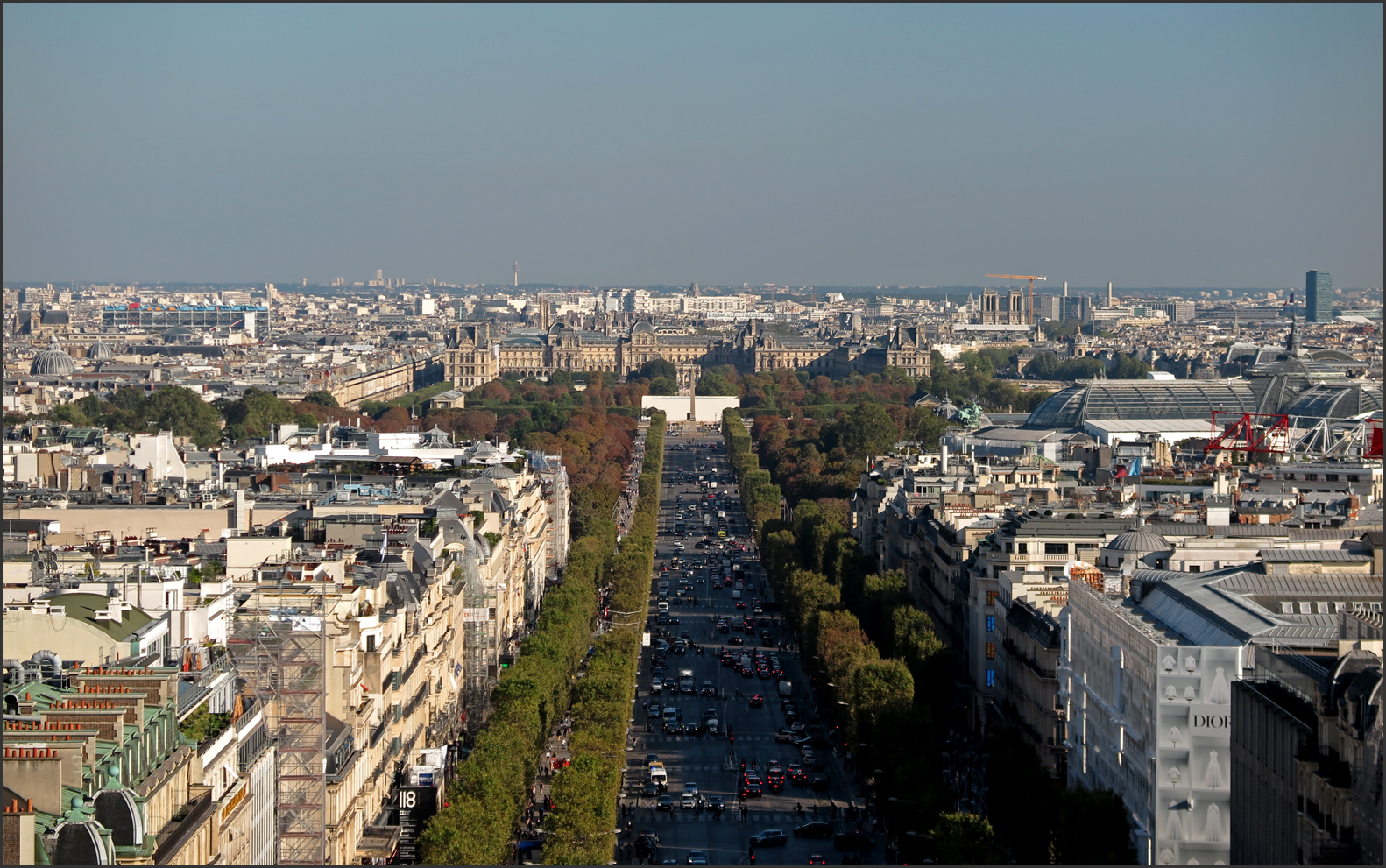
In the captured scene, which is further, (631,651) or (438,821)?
(631,651)

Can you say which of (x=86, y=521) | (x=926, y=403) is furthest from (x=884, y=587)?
(x=926, y=403)

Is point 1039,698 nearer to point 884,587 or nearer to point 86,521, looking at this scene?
point 884,587

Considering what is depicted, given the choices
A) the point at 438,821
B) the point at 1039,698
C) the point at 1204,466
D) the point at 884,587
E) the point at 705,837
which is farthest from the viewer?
the point at 1204,466

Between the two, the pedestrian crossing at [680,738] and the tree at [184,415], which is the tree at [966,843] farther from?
the tree at [184,415]

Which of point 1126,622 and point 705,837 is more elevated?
point 1126,622

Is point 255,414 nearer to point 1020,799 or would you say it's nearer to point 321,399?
point 321,399

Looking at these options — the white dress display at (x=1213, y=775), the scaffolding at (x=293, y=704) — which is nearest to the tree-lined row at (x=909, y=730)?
the white dress display at (x=1213, y=775)

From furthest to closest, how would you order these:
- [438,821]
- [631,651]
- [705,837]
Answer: [631,651]
[705,837]
[438,821]
